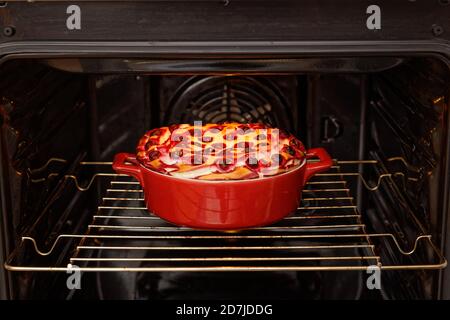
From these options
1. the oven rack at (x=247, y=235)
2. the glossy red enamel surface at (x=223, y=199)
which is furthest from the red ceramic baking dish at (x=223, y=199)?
the oven rack at (x=247, y=235)

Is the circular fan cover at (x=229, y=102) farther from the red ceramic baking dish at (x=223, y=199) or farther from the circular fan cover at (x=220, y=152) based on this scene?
the red ceramic baking dish at (x=223, y=199)

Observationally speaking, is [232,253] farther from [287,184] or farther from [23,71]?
[23,71]

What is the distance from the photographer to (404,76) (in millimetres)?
1082

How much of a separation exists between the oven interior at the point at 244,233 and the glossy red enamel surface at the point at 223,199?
81mm

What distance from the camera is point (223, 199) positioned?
951 millimetres

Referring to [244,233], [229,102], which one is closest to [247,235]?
[244,233]

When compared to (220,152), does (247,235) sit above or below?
below

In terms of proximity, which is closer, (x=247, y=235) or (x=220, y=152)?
(x=220, y=152)

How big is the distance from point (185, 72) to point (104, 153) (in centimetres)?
40

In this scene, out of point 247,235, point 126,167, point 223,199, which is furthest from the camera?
point 247,235

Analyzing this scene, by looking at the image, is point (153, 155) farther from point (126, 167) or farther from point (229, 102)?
point (229, 102)

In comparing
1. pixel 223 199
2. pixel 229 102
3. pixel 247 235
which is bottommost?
pixel 247 235

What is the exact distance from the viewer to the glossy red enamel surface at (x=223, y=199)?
949 millimetres

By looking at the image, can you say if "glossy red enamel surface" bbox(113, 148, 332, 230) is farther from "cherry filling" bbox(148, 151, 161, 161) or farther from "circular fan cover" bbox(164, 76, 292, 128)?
"circular fan cover" bbox(164, 76, 292, 128)
